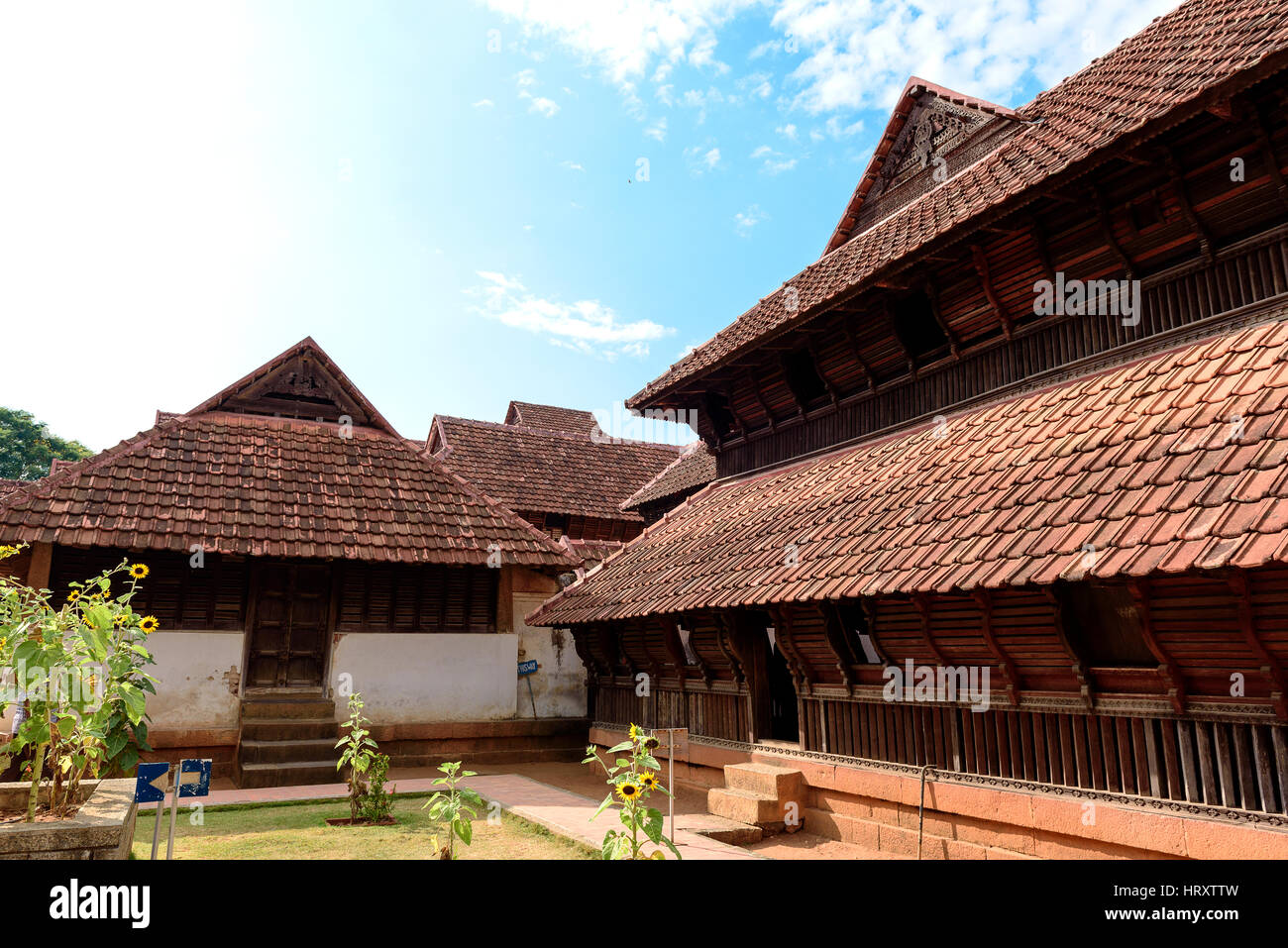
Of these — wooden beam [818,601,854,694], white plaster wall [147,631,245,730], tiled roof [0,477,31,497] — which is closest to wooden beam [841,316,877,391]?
wooden beam [818,601,854,694]

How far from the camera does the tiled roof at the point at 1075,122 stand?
6273mm

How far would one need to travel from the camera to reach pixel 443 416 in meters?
23.4

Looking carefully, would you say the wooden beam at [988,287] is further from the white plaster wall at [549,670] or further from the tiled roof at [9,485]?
the tiled roof at [9,485]

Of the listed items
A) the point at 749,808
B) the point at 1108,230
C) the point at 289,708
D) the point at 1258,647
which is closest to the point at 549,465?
the point at 289,708

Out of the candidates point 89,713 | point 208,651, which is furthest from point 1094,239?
point 208,651

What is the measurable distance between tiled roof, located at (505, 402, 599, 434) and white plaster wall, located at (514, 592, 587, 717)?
14.5m

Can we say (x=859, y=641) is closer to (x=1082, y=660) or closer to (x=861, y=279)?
(x=1082, y=660)

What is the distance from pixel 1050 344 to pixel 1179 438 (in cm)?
251

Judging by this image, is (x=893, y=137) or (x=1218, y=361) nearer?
(x=1218, y=361)

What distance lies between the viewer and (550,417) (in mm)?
28812

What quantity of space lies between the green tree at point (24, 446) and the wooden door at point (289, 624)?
4300cm

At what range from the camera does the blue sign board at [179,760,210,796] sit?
15.6 feet

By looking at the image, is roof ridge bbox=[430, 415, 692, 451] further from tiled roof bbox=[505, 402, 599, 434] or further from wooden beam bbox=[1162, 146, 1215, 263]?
wooden beam bbox=[1162, 146, 1215, 263]

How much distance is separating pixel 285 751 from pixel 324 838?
4.54 meters
